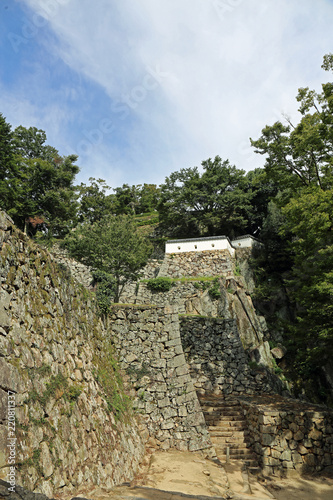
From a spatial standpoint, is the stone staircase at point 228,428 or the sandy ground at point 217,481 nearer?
the sandy ground at point 217,481

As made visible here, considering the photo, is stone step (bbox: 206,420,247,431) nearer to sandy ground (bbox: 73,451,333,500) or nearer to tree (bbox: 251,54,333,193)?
sandy ground (bbox: 73,451,333,500)

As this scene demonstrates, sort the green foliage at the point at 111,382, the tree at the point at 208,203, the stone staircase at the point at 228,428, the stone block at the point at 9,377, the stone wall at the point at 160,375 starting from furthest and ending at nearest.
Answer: the tree at the point at 208,203, the stone staircase at the point at 228,428, the stone wall at the point at 160,375, the green foliage at the point at 111,382, the stone block at the point at 9,377


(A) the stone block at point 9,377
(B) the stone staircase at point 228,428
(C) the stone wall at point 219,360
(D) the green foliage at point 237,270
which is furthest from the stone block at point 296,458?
(D) the green foliage at point 237,270

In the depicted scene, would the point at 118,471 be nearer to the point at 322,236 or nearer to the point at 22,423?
the point at 22,423

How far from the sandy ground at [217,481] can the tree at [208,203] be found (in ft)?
66.7

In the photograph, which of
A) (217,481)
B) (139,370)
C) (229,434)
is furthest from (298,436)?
(139,370)

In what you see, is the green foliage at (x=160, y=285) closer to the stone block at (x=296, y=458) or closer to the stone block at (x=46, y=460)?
the stone block at (x=296, y=458)

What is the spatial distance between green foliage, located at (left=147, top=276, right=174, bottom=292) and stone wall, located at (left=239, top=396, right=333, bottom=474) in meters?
10.2

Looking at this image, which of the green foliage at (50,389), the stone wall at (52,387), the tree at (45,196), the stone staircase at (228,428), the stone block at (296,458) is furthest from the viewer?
the tree at (45,196)

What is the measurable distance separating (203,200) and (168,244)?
22.0 ft

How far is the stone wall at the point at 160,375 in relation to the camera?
856cm

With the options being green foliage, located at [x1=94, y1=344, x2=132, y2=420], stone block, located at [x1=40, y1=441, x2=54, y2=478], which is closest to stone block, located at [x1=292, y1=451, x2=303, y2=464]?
green foliage, located at [x1=94, y1=344, x2=132, y2=420]

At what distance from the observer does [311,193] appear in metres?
10.6

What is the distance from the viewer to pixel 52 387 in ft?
15.7
